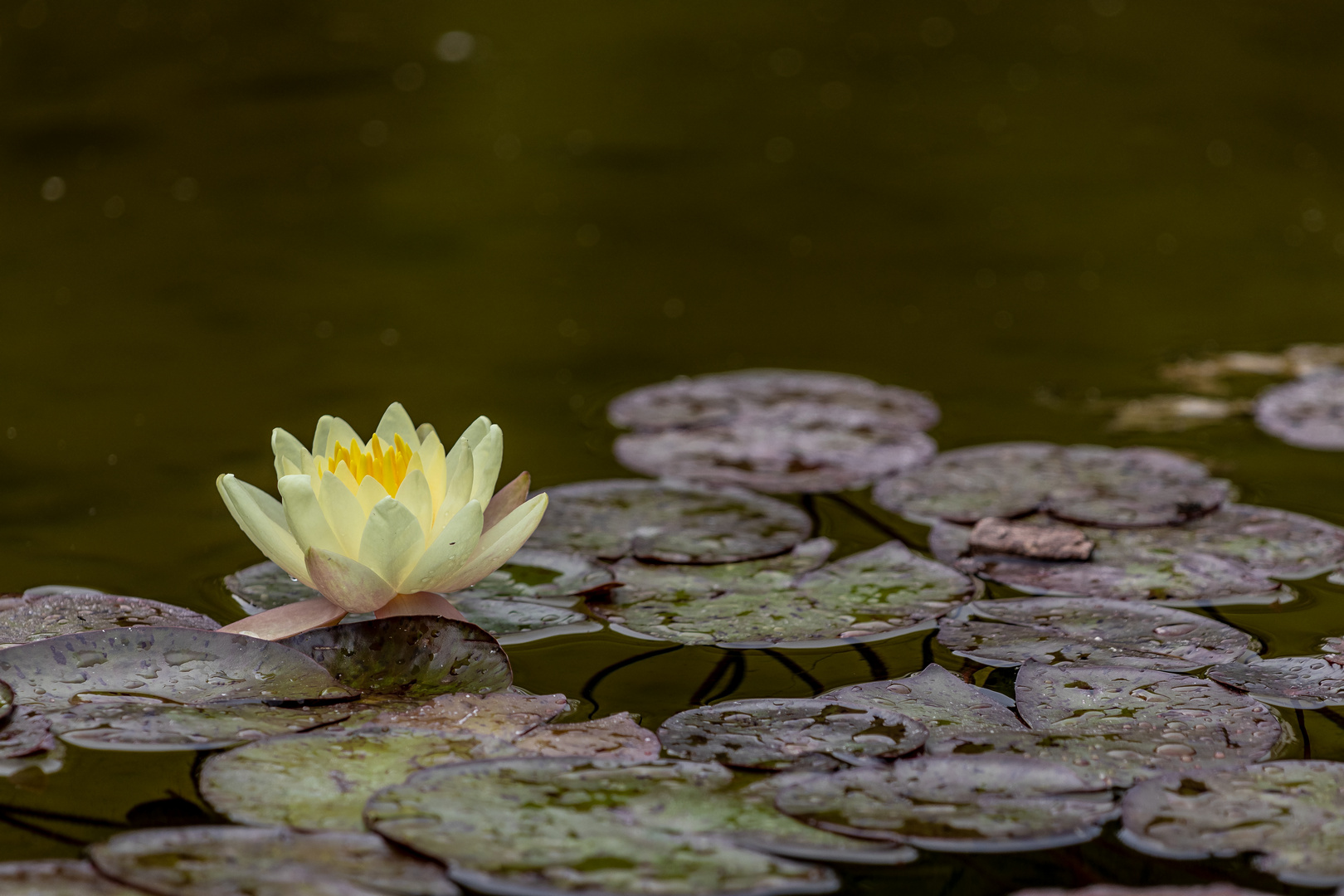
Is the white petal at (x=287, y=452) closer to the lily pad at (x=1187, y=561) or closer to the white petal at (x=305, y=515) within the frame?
the white petal at (x=305, y=515)

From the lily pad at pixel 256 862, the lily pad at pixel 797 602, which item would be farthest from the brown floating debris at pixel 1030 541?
the lily pad at pixel 256 862

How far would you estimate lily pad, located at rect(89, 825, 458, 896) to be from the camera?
1.22m

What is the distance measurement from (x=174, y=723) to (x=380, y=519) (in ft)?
1.02

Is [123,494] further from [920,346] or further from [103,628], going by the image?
[920,346]

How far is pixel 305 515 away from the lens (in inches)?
61.6

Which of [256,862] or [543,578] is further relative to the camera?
[543,578]

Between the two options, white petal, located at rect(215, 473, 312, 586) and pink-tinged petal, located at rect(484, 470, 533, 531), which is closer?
white petal, located at rect(215, 473, 312, 586)

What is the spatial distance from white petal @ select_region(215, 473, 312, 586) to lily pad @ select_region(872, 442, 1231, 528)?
997mm

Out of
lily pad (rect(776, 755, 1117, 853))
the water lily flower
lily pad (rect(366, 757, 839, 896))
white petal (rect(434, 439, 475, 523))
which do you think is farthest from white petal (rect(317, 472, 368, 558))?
lily pad (rect(776, 755, 1117, 853))

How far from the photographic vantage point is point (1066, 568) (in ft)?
6.54

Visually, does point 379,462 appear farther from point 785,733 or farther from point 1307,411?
point 1307,411

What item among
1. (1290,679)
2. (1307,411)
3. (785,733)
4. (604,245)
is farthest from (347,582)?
(604,245)

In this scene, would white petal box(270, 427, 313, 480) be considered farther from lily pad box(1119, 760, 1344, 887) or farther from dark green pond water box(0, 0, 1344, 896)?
lily pad box(1119, 760, 1344, 887)

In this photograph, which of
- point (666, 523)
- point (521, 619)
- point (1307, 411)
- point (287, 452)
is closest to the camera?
point (287, 452)
